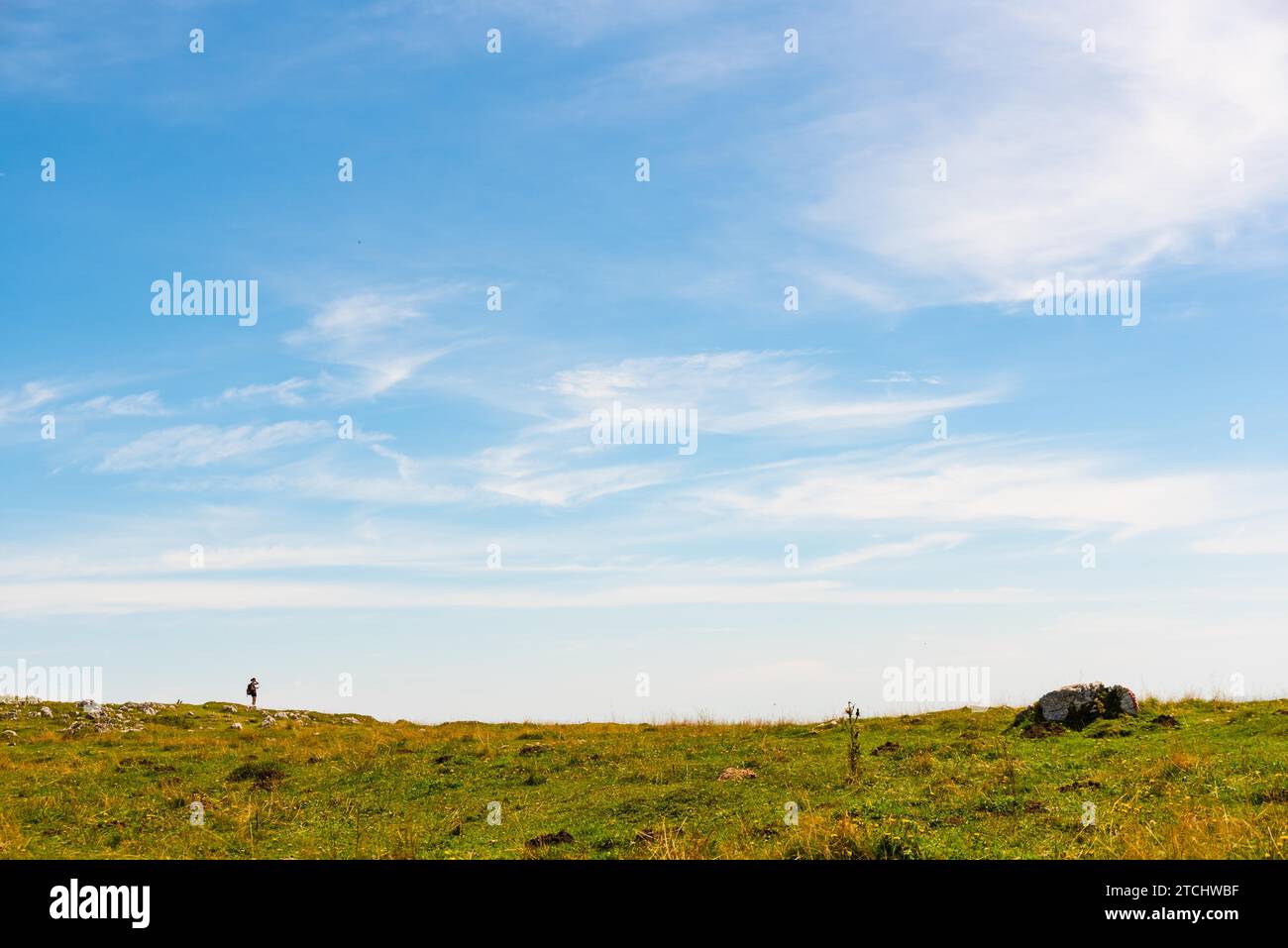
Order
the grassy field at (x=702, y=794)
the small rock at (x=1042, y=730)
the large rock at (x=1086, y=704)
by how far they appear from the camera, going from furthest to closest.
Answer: the large rock at (x=1086, y=704), the small rock at (x=1042, y=730), the grassy field at (x=702, y=794)

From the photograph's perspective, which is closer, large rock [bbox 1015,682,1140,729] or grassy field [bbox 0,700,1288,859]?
grassy field [bbox 0,700,1288,859]

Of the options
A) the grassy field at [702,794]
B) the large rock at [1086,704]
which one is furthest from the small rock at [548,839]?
the large rock at [1086,704]

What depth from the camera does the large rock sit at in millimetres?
29141

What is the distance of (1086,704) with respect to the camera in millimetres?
29312

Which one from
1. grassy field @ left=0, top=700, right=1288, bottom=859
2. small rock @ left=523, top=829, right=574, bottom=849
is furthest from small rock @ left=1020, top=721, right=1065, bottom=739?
small rock @ left=523, top=829, right=574, bottom=849

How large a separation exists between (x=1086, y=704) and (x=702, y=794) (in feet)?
48.6

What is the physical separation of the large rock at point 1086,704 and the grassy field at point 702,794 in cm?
128

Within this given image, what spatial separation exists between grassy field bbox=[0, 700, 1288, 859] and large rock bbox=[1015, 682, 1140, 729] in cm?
128

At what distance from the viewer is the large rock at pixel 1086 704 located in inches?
1147

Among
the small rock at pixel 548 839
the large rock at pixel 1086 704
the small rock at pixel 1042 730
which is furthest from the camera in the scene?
the large rock at pixel 1086 704

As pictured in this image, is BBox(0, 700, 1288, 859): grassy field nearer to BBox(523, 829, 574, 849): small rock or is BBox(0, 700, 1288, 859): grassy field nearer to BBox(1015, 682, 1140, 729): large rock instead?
BBox(523, 829, 574, 849): small rock

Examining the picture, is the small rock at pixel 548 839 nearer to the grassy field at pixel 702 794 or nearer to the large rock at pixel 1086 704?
the grassy field at pixel 702 794
